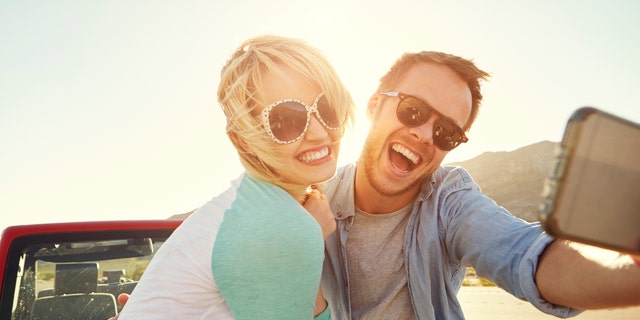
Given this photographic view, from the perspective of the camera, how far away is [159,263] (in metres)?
1.91

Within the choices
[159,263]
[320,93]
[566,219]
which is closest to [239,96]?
[320,93]

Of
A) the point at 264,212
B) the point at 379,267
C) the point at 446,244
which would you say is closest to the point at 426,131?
the point at 446,244

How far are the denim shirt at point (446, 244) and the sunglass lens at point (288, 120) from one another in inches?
33.2

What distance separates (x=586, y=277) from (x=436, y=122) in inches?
64.5

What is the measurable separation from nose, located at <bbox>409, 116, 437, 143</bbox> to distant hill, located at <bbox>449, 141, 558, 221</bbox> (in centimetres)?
7383

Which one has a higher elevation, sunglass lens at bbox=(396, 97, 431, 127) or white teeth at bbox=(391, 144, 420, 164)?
sunglass lens at bbox=(396, 97, 431, 127)

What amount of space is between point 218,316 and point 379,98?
1.88 meters

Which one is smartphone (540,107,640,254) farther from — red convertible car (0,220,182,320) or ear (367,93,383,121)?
red convertible car (0,220,182,320)

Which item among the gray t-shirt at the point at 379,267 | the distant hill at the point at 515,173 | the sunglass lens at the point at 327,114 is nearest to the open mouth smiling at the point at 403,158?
the gray t-shirt at the point at 379,267

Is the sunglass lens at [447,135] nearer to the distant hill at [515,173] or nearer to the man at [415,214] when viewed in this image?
the man at [415,214]

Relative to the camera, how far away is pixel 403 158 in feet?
10.2

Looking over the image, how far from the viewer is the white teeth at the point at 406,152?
304 cm

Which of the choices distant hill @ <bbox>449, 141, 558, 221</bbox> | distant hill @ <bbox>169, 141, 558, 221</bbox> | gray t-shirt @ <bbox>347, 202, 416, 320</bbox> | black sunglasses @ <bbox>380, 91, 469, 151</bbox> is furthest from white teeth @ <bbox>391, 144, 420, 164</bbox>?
distant hill @ <bbox>169, 141, 558, 221</bbox>

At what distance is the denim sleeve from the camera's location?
177 centimetres
